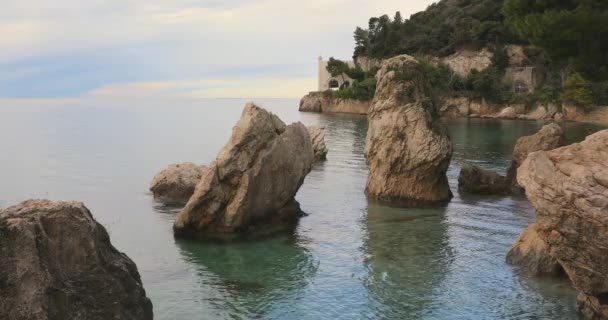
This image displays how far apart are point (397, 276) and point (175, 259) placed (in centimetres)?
697

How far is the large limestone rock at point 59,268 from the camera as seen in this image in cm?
927

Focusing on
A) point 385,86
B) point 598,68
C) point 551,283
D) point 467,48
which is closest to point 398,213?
point 385,86

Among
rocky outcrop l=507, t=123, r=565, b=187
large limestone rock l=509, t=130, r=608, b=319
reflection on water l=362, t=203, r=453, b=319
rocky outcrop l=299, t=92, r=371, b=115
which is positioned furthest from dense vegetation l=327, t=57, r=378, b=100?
large limestone rock l=509, t=130, r=608, b=319

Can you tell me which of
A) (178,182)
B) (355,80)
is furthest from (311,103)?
(178,182)

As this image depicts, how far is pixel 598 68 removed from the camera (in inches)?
1254

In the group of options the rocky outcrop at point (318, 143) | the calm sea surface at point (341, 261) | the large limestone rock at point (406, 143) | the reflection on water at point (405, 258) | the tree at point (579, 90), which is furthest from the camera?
the tree at point (579, 90)

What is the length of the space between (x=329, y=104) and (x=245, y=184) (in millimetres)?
120736

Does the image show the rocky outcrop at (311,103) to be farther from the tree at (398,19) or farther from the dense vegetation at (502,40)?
the tree at (398,19)

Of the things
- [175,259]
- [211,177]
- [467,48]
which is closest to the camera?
[175,259]

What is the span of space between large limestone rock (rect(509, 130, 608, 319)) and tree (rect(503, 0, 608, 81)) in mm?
18649

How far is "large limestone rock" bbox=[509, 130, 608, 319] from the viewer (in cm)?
1191

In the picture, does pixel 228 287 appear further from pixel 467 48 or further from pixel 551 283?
pixel 467 48

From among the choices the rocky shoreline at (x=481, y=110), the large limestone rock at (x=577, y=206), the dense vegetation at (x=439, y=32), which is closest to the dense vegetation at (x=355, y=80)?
the rocky shoreline at (x=481, y=110)

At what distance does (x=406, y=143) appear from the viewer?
28391 mm
